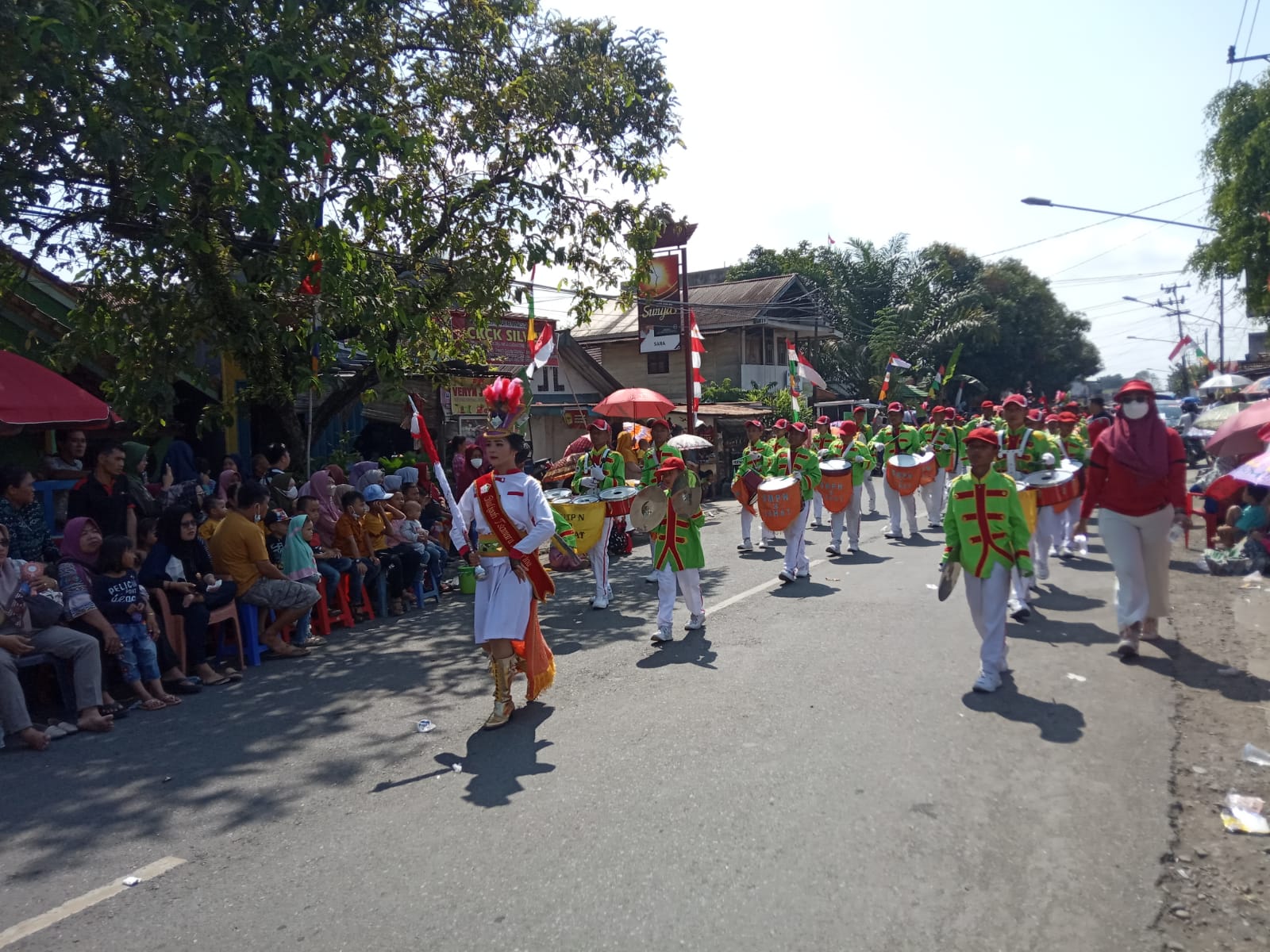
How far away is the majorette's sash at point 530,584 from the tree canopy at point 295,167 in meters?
3.98

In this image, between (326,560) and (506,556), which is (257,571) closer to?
(326,560)

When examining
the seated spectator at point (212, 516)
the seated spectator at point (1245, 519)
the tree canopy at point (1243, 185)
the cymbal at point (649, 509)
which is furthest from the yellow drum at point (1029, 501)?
the tree canopy at point (1243, 185)

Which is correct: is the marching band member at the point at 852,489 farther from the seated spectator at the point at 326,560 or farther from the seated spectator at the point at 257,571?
the seated spectator at the point at 257,571

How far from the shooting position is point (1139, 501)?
7250 millimetres

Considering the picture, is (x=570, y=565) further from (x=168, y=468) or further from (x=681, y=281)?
(x=681, y=281)

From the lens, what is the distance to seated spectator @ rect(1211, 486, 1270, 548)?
10.8 m

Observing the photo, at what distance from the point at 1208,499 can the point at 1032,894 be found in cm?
983

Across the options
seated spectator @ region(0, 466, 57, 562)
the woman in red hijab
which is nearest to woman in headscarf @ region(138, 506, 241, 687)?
seated spectator @ region(0, 466, 57, 562)

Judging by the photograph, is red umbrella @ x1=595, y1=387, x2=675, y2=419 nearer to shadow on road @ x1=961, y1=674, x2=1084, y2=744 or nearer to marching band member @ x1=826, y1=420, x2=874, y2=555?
marching band member @ x1=826, y1=420, x2=874, y2=555

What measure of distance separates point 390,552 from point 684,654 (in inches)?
165

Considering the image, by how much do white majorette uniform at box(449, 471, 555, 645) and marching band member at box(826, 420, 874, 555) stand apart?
700 cm

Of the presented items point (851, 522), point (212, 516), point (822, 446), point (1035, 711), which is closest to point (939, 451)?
point (822, 446)

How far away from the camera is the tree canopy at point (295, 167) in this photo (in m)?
8.27

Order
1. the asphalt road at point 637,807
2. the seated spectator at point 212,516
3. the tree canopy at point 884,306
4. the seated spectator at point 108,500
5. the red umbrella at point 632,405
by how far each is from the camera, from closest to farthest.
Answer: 1. the asphalt road at point 637,807
2. the seated spectator at point 108,500
3. the seated spectator at point 212,516
4. the red umbrella at point 632,405
5. the tree canopy at point 884,306
